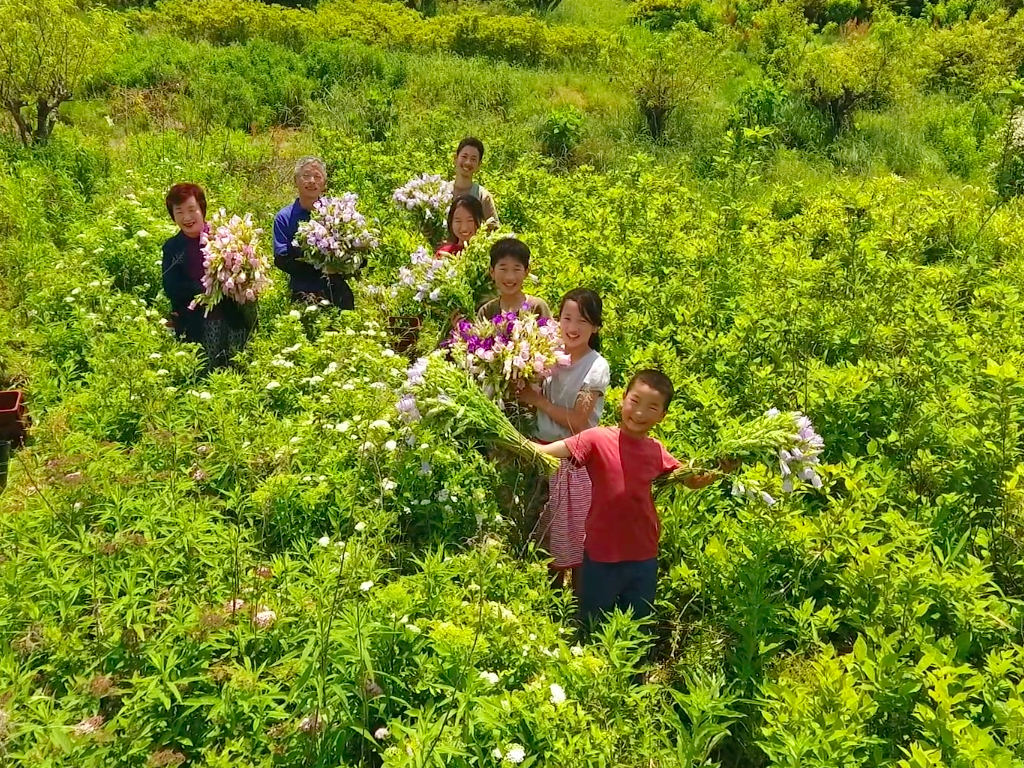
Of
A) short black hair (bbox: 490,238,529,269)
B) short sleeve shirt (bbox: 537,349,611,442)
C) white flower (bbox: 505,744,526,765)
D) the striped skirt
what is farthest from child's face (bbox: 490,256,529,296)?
white flower (bbox: 505,744,526,765)

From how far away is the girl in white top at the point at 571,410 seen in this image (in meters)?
3.21

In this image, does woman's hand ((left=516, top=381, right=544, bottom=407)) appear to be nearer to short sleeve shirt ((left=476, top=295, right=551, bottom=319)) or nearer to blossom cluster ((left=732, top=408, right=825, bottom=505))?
short sleeve shirt ((left=476, top=295, right=551, bottom=319))

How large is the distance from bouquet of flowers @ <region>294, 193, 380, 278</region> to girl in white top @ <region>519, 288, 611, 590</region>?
82.9 inches

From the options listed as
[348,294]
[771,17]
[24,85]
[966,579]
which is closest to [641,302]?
[348,294]

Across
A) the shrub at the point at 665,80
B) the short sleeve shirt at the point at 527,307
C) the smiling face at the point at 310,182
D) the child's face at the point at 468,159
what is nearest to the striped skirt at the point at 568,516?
the short sleeve shirt at the point at 527,307

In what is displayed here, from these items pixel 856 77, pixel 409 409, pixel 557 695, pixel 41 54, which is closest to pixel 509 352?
pixel 409 409

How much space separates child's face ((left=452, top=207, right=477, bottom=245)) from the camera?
462 cm

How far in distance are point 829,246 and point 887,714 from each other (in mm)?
4695

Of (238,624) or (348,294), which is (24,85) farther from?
(238,624)

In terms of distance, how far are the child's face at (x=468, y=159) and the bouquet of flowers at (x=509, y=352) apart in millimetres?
2609

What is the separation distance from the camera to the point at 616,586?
2939 mm

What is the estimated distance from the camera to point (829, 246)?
6195 millimetres

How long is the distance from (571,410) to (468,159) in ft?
9.52

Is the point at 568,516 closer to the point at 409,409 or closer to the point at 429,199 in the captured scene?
the point at 409,409
